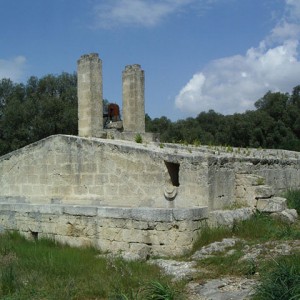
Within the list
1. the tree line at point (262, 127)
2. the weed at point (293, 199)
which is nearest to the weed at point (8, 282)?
the weed at point (293, 199)

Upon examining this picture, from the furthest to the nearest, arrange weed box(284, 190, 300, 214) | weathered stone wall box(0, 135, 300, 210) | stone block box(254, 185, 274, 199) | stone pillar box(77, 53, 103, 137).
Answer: stone pillar box(77, 53, 103, 137) < weed box(284, 190, 300, 214) < stone block box(254, 185, 274, 199) < weathered stone wall box(0, 135, 300, 210)

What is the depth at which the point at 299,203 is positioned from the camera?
11336 millimetres

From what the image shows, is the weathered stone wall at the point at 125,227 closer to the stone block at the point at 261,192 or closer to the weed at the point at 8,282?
the stone block at the point at 261,192

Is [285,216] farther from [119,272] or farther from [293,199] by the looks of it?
[119,272]

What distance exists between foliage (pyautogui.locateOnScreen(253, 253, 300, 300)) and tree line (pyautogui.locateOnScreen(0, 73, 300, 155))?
23.1m

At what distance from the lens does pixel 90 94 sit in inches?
523

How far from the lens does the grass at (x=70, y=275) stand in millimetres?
6156

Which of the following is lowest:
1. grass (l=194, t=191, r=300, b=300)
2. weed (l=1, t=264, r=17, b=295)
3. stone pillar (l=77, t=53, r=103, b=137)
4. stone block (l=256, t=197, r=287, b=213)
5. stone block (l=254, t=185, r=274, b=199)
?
weed (l=1, t=264, r=17, b=295)

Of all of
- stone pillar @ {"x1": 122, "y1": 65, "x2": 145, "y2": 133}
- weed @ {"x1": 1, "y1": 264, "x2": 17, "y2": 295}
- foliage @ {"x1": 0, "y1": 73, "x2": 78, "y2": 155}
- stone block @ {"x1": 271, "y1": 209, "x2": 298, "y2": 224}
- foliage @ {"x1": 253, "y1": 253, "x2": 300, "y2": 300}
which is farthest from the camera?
foliage @ {"x1": 0, "y1": 73, "x2": 78, "y2": 155}

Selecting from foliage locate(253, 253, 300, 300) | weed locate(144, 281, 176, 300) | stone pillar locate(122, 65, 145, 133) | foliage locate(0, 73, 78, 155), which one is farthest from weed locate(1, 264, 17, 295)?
foliage locate(0, 73, 78, 155)

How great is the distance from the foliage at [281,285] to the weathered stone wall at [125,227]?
2.87 metres

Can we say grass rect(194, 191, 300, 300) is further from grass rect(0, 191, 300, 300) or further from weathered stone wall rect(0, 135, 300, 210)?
weathered stone wall rect(0, 135, 300, 210)

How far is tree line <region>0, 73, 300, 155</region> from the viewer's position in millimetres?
31922

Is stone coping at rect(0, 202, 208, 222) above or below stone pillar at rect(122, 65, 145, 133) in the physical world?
below
